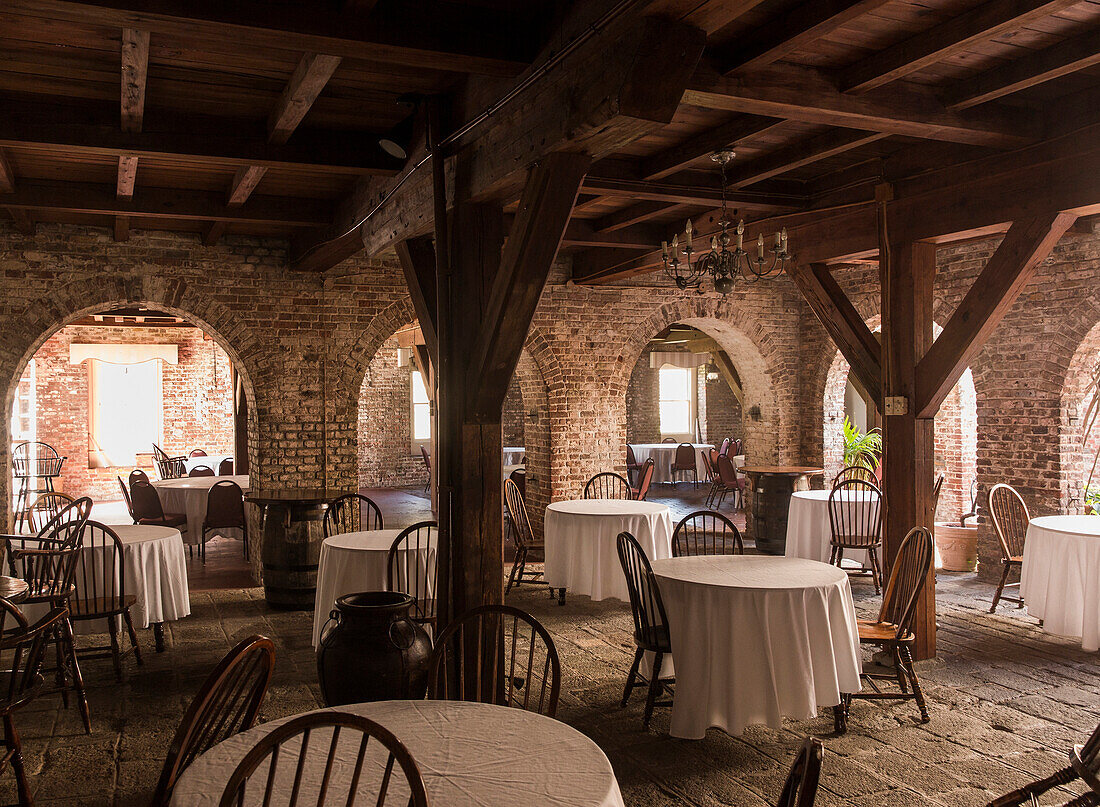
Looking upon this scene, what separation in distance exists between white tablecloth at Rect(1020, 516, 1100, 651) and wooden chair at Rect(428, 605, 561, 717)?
3.37m

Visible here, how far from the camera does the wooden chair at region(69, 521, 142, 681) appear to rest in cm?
484

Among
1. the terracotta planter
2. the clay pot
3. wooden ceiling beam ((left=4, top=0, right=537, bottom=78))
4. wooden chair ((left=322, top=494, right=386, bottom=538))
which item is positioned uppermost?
wooden ceiling beam ((left=4, top=0, right=537, bottom=78))

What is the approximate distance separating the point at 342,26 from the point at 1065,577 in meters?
5.36

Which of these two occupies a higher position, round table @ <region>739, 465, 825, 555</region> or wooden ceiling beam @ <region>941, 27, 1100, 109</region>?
wooden ceiling beam @ <region>941, 27, 1100, 109</region>

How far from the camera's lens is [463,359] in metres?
4.05

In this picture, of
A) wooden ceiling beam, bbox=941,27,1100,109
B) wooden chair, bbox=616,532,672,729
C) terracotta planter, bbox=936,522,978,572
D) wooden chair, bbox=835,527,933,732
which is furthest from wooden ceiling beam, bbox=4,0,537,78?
terracotta planter, bbox=936,522,978,572

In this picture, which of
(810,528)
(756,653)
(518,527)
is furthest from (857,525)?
(756,653)

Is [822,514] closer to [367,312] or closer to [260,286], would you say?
[367,312]

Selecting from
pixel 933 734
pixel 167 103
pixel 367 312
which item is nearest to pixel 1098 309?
pixel 933 734

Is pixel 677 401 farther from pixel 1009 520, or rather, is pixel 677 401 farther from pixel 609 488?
pixel 1009 520

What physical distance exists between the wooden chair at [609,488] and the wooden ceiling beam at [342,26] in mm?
5088

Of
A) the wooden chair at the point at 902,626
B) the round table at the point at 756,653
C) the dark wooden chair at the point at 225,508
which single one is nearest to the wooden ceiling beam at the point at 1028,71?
the wooden chair at the point at 902,626

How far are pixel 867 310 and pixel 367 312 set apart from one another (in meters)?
5.26

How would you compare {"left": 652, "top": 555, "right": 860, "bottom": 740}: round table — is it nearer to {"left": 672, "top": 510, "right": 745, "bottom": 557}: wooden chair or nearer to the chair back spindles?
{"left": 672, "top": 510, "right": 745, "bottom": 557}: wooden chair
